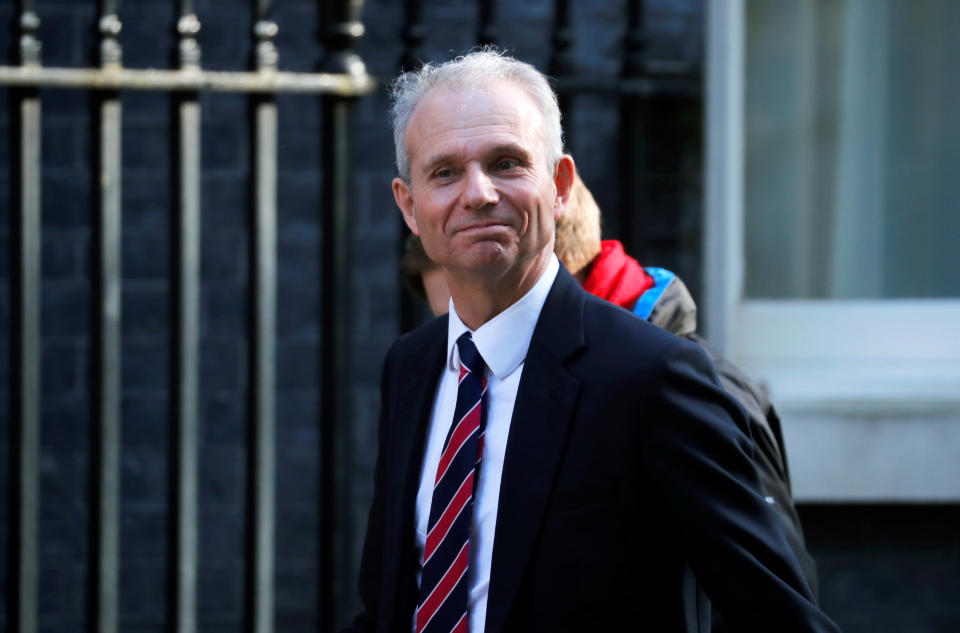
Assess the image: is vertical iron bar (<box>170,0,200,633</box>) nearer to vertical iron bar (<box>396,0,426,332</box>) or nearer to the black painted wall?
vertical iron bar (<box>396,0,426,332</box>)

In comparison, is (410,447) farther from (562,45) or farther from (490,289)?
(562,45)

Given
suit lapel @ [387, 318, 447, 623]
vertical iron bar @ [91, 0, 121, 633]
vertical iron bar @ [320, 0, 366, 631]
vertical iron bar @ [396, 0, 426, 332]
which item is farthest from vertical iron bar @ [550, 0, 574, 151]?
suit lapel @ [387, 318, 447, 623]

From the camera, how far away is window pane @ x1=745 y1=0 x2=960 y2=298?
13.5 feet

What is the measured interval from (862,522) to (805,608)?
2528 mm

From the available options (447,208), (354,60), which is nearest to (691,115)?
(354,60)

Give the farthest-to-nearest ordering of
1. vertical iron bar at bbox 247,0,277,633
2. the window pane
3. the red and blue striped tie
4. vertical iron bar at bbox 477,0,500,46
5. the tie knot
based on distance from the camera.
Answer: the window pane < vertical iron bar at bbox 477,0,500,46 < vertical iron bar at bbox 247,0,277,633 < the tie knot < the red and blue striped tie

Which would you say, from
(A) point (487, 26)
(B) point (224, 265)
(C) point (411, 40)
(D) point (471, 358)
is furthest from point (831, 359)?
(D) point (471, 358)

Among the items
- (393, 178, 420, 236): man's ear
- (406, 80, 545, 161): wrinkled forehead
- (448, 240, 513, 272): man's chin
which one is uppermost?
(406, 80, 545, 161): wrinkled forehead

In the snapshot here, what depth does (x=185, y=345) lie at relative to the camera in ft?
9.98

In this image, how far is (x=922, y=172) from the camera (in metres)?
4.15

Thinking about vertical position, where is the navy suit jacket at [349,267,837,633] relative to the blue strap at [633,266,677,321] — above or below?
below

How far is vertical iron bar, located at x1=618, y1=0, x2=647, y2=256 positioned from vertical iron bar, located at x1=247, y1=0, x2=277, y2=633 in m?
0.99

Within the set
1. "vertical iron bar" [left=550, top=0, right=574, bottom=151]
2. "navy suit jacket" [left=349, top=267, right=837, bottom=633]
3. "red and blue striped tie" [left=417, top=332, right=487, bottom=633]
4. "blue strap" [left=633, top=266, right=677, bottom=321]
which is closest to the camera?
"navy suit jacket" [left=349, top=267, right=837, bottom=633]

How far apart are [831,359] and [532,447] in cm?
263
